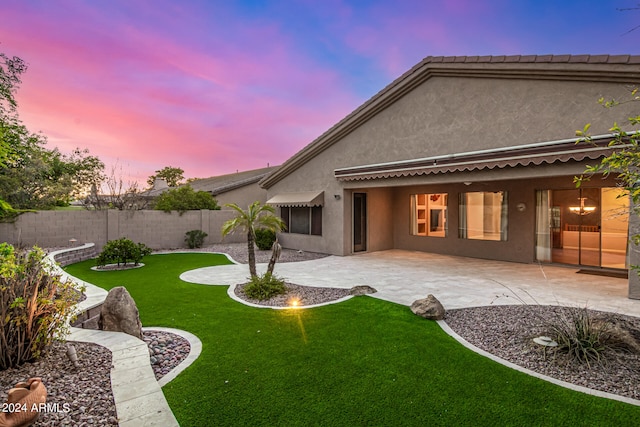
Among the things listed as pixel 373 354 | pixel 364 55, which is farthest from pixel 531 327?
pixel 364 55

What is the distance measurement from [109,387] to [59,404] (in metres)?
0.58

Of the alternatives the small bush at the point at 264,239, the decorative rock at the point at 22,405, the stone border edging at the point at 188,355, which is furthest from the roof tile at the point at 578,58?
the small bush at the point at 264,239

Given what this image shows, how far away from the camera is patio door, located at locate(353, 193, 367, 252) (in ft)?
67.3

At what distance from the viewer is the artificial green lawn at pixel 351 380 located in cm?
468

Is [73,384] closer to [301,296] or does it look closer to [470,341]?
[301,296]

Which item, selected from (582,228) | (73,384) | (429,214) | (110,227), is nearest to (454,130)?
(429,214)

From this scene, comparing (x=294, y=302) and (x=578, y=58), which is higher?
(x=578, y=58)

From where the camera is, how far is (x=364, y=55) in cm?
2252

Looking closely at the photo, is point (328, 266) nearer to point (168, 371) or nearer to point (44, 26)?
point (168, 371)

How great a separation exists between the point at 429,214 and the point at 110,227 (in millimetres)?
21884

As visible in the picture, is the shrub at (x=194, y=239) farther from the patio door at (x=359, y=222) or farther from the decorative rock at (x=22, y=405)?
the decorative rock at (x=22, y=405)

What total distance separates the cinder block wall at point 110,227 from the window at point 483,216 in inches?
714

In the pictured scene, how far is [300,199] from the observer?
21.5 meters

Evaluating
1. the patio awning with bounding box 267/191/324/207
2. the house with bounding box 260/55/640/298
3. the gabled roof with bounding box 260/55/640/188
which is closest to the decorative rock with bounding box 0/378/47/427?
the house with bounding box 260/55/640/298
